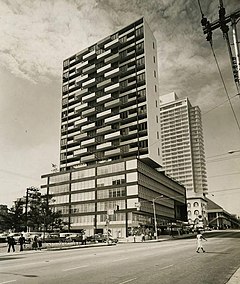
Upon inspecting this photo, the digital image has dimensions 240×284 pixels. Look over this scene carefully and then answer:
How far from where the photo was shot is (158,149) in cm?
10012

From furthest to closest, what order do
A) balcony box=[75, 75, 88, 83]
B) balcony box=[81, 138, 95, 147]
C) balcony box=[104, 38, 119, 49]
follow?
balcony box=[75, 75, 88, 83], balcony box=[104, 38, 119, 49], balcony box=[81, 138, 95, 147]

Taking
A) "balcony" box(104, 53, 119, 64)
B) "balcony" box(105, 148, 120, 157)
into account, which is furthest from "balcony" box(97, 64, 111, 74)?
"balcony" box(105, 148, 120, 157)

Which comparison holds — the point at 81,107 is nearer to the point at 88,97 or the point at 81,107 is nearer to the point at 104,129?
the point at 88,97

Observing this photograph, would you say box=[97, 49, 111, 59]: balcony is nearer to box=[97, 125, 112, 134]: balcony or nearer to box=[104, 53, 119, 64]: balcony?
box=[104, 53, 119, 64]: balcony

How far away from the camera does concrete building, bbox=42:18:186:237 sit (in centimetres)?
9069

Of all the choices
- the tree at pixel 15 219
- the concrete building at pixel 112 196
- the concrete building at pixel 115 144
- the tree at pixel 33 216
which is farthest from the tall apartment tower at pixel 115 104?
the tree at pixel 15 219

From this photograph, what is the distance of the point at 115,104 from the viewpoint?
106 meters

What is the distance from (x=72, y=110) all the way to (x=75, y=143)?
46.5 feet

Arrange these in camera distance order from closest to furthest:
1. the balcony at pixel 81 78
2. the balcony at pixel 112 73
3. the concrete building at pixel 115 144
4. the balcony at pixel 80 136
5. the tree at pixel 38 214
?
the tree at pixel 38 214 → the concrete building at pixel 115 144 → the balcony at pixel 112 73 → the balcony at pixel 80 136 → the balcony at pixel 81 78

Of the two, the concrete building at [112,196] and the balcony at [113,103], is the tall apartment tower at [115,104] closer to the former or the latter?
the balcony at [113,103]

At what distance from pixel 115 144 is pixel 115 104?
1319cm

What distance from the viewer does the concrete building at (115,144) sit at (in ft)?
298

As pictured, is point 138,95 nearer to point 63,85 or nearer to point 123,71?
point 123,71

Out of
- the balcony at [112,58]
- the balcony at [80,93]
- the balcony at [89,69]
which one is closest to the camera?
the balcony at [112,58]
